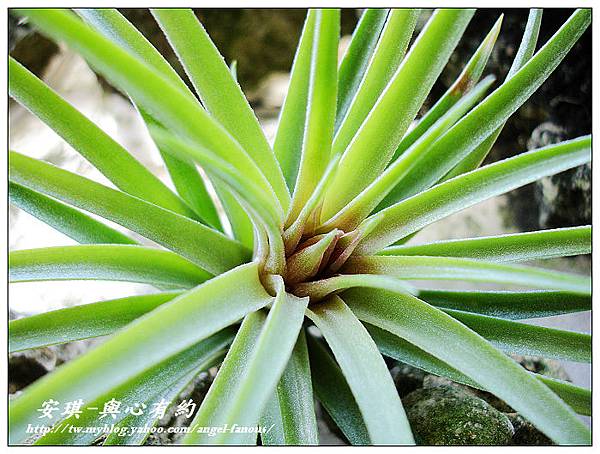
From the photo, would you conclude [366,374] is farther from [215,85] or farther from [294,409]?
[215,85]

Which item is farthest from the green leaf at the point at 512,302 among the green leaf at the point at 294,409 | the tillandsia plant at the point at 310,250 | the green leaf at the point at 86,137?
the green leaf at the point at 86,137

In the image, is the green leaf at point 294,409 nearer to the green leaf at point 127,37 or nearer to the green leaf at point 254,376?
the green leaf at point 254,376

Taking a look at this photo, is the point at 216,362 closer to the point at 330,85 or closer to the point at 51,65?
the point at 330,85

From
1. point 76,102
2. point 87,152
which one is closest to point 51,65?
point 76,102

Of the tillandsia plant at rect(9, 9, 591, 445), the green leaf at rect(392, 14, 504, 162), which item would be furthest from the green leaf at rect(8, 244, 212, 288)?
the green leaf at rect(392, 14, 504, 162)

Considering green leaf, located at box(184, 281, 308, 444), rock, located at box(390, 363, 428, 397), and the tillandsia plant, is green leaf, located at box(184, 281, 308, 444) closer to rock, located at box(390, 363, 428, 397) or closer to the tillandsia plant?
the tillandsia plant

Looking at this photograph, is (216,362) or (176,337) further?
(216,362)
